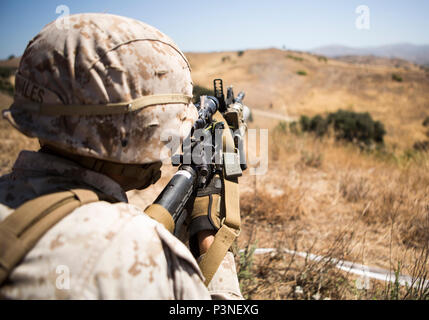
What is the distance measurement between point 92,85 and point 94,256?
710 mm

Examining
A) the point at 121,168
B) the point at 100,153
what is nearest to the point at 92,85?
the point at 100,153

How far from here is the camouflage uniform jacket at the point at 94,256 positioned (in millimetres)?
866

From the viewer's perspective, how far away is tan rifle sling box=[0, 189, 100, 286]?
841 millimetres

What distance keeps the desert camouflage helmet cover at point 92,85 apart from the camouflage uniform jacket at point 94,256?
0.18 meters

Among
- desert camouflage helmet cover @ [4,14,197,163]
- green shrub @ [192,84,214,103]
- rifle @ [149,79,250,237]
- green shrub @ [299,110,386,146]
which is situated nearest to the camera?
desert camouflage helmet cover @ [4,14,197,163]

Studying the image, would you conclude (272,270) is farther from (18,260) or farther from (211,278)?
(18,260)

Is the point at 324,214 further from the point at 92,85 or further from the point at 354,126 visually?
the point at 354,126

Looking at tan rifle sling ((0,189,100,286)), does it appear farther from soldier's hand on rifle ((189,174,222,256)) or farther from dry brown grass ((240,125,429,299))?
dry brown grass ((240,125,429,299))

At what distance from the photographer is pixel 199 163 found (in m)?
1.96

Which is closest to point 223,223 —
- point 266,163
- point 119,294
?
point 119,294

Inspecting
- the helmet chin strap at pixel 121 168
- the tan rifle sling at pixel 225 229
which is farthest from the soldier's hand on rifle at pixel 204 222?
the helmet chin strap at pixel 121 168

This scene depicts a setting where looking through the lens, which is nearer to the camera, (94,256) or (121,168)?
(94,256)

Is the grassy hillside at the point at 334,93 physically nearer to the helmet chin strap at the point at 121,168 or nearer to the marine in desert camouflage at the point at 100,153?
the helmet chin strap at the point at 121,168

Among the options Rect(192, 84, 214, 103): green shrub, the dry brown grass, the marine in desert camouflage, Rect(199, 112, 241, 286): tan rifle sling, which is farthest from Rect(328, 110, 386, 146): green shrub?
the marine in desert camouflage
